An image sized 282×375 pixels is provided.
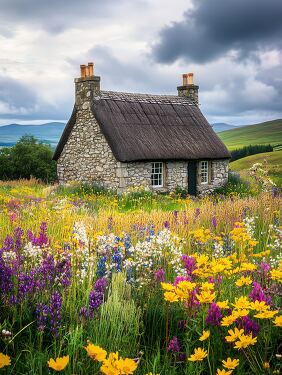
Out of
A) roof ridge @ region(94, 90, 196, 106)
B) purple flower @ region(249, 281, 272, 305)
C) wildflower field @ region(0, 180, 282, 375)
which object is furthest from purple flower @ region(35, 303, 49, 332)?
roof ridge @ region(94, 90, 196, 106)

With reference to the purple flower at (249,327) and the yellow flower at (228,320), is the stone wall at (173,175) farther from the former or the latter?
the yellow flower at (228,320)

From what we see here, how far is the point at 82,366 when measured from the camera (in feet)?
11.1

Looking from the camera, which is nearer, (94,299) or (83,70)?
(94,299)

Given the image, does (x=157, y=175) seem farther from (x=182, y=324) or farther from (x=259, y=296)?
(x=259, y=296)

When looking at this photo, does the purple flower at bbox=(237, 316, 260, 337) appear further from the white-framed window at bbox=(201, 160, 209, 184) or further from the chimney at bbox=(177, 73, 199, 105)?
the chimney at bbox=(177, 73, 199, 105)

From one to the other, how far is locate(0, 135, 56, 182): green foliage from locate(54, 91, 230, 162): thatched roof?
10.9 m

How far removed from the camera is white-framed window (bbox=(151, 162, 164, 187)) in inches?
886

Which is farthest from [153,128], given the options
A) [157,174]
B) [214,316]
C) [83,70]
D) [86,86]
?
[214,316]

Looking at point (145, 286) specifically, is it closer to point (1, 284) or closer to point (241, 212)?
point (1, 284)

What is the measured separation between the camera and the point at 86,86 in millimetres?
22531

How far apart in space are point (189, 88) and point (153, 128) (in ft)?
18.8

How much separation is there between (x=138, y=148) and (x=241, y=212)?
1173cm

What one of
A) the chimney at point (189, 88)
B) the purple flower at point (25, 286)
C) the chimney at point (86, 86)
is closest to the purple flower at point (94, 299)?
the purple flower at point (25, 286)

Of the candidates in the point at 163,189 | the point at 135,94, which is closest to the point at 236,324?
the point at 163,189
